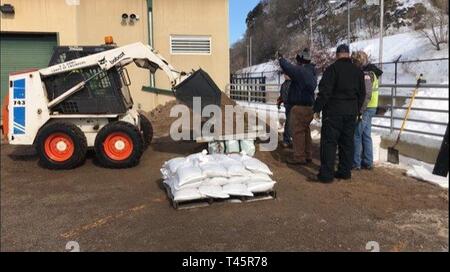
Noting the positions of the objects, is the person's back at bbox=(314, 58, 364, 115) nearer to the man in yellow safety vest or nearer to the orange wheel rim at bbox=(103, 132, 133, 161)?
the man in yellow safety vest

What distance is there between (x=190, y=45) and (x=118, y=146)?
964 cm

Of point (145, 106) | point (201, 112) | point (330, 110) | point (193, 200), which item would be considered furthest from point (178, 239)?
point (145, 106)

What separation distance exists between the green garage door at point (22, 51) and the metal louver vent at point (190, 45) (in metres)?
4.46

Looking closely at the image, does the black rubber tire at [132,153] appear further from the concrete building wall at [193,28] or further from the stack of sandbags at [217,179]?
the concrete building wall at [193,28]

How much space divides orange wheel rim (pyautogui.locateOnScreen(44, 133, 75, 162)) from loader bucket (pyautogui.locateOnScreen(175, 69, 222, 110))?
7.49 feet

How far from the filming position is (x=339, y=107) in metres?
6.39

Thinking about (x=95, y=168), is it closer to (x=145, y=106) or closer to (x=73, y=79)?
(x=73, y=79)

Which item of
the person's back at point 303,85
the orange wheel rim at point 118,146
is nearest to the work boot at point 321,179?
the person's back at point 303,85

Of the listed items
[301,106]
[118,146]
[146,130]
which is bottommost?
[118,146]

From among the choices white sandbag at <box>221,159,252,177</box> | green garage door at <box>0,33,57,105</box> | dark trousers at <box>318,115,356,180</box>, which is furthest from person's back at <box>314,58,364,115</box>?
green garage door at <box>0,33,57,105</box>

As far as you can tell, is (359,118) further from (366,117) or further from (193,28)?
(193,28)

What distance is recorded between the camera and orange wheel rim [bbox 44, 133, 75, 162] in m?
8.56

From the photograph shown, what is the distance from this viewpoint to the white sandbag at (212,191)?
5633 mm

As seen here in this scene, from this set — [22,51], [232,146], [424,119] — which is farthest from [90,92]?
[22,51]
